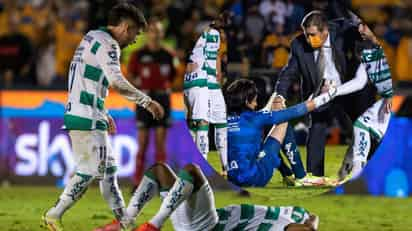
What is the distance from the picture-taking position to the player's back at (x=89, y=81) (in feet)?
34.4

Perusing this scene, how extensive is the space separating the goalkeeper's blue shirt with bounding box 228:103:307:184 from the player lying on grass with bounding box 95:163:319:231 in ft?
0.93

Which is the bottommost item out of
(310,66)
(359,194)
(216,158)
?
(359,194)

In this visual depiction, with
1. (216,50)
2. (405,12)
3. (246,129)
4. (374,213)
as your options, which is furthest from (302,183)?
(405,12)

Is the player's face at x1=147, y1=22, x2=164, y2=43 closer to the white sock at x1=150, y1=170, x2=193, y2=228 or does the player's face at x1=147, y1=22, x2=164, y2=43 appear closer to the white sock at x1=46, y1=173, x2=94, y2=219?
the white sock at x1=46, y1=173, x2=94, y2=219

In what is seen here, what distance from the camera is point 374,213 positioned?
14555 mm

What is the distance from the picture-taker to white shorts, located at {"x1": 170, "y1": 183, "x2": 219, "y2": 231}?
9969 millimetres

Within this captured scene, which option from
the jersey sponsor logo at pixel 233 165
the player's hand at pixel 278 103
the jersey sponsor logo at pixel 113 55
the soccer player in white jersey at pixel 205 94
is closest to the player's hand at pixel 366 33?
the player's hand at pixel 278 103

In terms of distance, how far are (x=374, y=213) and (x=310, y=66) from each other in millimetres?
4746

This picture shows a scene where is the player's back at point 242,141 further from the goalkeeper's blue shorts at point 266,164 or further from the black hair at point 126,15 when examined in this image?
the black hair at point 126,15

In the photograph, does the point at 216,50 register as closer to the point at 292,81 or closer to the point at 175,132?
the point at 292,81

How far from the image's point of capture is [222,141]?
10227mm

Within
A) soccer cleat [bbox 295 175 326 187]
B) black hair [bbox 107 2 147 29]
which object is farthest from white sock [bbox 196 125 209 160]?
black hair [bbox 107 2 147 29]

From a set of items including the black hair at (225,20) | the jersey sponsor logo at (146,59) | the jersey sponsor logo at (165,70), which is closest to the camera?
the black hair at (225,20)

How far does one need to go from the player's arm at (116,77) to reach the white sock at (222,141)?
0.49m
